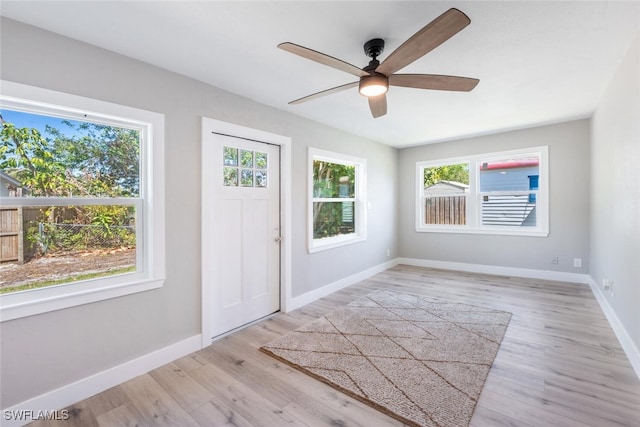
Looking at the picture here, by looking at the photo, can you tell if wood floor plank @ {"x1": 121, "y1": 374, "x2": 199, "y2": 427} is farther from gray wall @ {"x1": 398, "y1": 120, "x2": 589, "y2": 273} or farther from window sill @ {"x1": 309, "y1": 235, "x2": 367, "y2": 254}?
gray wall @ {"x1": 398, "y1": 120, "x2": 589, "y2": 273}

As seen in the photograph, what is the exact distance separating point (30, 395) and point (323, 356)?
1.95 metres

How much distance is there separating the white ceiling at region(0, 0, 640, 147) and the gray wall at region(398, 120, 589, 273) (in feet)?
4.56

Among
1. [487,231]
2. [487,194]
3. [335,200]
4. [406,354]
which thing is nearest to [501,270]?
[487,231]

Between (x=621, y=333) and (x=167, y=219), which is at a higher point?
(x=167, y=219)

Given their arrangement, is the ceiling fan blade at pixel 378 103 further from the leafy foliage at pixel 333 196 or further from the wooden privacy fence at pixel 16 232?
the wooden privacy fence at pixel 16 232

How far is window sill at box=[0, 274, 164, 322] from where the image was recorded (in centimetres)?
175

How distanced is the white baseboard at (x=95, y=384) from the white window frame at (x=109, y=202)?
538 millimetres

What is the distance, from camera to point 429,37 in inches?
59.9

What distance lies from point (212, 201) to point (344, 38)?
6.04ft

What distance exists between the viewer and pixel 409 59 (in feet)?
5.79

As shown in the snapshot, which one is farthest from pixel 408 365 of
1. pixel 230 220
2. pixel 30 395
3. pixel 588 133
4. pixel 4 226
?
pixel 588 133

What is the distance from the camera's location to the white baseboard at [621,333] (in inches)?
84.0

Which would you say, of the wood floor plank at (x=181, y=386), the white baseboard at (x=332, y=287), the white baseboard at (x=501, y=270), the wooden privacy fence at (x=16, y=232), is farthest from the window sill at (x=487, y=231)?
the wooden privacy fence at (x=16, y=232)

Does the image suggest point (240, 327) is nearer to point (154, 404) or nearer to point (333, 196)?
point (154, 404)
